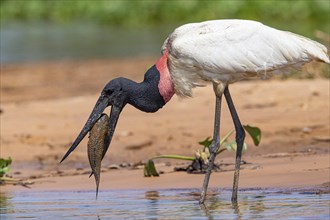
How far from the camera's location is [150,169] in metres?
7.61

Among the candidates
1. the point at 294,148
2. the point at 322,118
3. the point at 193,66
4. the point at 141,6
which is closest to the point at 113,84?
the point at 193,66

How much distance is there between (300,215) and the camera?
559cm

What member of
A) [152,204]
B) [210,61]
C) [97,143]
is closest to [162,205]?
[152,204]

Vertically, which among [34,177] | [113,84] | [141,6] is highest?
→ [141,6]

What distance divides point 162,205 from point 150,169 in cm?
120

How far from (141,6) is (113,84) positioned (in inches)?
866

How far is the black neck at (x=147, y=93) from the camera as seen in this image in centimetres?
673

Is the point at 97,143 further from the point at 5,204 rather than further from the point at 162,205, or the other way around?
the point at 5,204

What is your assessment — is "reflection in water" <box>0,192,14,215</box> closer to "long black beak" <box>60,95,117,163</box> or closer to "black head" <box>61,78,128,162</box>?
"long black beak" <box>60,95,117,163</box>

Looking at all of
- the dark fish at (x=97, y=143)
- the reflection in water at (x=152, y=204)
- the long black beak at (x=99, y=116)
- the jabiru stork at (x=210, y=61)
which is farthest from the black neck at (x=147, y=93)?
the reflection in water at (x=152, y=204)

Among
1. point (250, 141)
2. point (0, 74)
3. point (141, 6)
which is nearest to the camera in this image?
point (250, 141)

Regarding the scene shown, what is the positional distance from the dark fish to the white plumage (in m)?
0.61

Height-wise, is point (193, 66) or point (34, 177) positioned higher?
point (193, 66)

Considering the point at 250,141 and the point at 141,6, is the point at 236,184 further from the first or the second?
the point at 141,6
